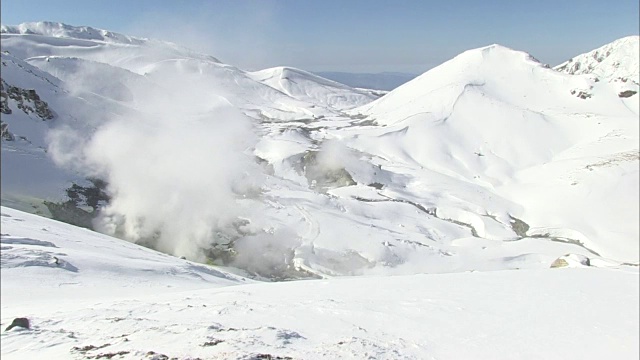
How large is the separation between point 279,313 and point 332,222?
24862 mm

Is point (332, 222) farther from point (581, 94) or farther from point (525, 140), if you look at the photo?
point (581, 94)

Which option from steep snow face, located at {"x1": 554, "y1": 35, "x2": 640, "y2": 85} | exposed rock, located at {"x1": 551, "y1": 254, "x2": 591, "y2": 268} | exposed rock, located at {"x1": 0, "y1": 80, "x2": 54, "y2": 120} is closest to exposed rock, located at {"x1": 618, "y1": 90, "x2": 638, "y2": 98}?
exposed rock, located at {"x1": 551, "y1": 254, "x2": 591, "y2": 268}

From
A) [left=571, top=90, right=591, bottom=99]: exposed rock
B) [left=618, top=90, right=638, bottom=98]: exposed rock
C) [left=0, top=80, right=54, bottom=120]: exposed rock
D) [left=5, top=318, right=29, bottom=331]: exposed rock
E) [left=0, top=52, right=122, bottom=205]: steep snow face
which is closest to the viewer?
[left=5, top=318, right=29, bottom=331]: exposed rock

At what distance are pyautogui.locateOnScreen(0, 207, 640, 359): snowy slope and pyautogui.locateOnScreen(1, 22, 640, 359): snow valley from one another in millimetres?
64

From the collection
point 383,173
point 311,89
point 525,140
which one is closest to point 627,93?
point 525,140

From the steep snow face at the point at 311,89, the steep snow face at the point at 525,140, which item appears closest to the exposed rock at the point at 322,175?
the steep snow face at the point at 525,140

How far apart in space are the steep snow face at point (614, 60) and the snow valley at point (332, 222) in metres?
109

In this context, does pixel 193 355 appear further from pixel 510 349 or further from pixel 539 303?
pixel 539 303

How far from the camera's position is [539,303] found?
12.4 meters

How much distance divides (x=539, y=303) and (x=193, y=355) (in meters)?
9.60

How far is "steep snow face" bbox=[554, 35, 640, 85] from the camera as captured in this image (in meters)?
178

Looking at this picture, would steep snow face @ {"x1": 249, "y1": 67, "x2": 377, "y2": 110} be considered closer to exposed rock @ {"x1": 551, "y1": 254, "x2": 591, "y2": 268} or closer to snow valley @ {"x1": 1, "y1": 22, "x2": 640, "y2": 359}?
snow valley @ {"x1": 1, "y1": 22, "x2": 640, "y2": 359}

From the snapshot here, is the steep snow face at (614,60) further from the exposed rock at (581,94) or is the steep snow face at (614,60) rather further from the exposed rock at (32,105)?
the exposed rock at (32,105)

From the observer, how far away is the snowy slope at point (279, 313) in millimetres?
7289
